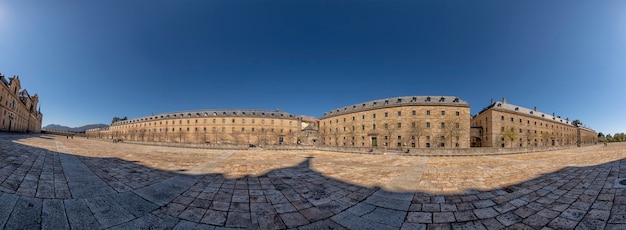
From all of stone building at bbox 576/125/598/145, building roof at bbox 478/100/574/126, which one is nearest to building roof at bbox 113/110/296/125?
building roof at bbox 478/100/574/126

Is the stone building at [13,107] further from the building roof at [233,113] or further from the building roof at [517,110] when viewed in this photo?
the building roof at [517,110]

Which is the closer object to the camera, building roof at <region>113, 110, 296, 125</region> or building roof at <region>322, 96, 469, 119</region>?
building roof at <region>322, 96, 469, 119</region>

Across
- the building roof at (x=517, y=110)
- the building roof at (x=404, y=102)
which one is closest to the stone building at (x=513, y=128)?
the building roof at (x=517, y=110)

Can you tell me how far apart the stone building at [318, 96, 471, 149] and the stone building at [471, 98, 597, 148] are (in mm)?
8939

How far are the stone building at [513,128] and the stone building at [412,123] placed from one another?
8.94 meters

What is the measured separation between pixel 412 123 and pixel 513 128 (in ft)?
76.1

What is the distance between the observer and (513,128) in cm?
4619

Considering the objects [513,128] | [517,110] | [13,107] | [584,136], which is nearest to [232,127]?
[13,107]

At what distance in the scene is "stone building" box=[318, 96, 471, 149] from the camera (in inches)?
1622

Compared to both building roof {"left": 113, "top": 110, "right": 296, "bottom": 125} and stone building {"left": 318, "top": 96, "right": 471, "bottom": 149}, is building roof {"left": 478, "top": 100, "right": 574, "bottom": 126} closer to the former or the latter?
stone building {"left": 318, "top": 96, "right": 471, "bottom": 149}

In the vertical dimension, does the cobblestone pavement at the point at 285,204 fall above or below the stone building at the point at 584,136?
below

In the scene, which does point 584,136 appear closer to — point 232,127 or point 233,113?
point 232,127

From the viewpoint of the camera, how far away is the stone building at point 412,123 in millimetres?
41188

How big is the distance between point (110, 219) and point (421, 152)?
76.9 feet
